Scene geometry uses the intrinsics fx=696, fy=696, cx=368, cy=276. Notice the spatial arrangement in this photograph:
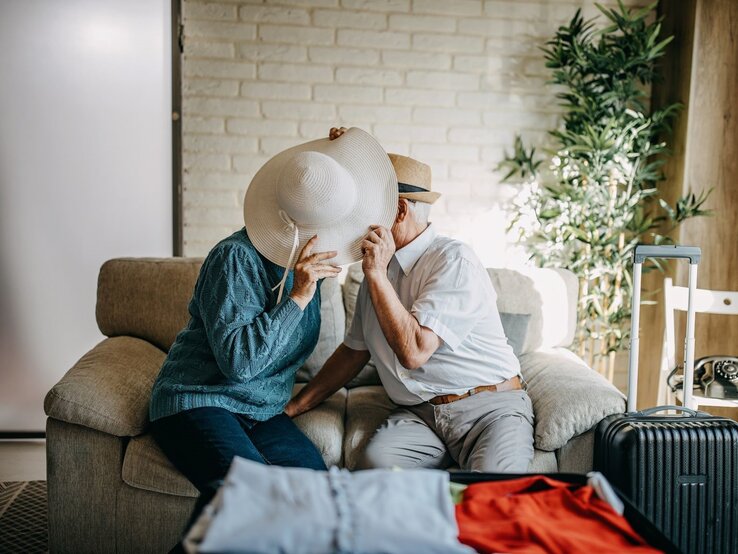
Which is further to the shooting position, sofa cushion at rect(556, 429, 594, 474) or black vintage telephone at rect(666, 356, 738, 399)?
black vintage telephone at rect(666, 356, 738, 399)

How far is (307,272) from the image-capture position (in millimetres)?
1677

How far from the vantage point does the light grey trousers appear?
1.80m

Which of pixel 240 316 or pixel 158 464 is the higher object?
pixel 240 316

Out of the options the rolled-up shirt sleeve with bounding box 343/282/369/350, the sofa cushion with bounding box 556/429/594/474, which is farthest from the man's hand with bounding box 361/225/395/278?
the sofa cushion with bounding box 556/429/594/474

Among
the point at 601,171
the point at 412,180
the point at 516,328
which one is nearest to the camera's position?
the point at 412,180

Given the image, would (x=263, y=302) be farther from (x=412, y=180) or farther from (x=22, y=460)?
(x=22, y=460)

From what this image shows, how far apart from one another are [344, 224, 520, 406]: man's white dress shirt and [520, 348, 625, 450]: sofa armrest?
0.12 meters

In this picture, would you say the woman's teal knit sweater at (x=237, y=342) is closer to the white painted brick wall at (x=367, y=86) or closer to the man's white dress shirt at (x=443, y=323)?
the man's white dress shirt at (x=443, y=323)

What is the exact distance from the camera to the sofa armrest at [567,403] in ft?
6.19

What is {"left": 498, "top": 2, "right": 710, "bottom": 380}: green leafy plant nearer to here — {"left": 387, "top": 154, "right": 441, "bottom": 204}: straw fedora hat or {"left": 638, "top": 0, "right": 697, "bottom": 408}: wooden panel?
{"left": 638, "top": 0, "right": 697, "bottom": 408}: wooden panel

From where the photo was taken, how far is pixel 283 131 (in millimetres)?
3236

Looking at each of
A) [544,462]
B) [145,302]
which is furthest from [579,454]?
[145,302]

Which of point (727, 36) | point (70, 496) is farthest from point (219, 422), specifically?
point (727, 36)

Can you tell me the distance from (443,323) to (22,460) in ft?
6.74
